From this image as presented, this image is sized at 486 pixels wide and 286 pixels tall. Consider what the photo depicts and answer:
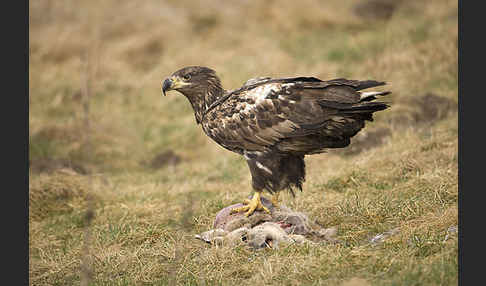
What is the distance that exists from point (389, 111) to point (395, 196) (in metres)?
4.24

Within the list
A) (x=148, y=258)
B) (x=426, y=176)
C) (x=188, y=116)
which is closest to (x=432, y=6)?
(x=188, y=116)

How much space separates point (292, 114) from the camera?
5594mm

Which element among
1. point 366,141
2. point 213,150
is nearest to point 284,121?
point 366,141

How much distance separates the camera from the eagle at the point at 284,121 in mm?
5496

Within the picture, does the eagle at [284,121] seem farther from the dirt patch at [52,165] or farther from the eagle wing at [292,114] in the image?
the dirt patch at [52,165]

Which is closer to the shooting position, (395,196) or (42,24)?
(395,196)

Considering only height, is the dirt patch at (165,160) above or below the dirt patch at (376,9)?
below

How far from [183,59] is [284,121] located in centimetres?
981

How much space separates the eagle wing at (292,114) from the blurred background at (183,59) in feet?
14.2

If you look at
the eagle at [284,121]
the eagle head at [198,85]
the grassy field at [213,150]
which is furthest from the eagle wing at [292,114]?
the grassy field at [213,150]

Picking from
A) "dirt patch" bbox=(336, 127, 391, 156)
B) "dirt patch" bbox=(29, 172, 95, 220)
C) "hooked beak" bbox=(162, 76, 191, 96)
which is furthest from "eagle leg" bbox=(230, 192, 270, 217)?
"dirt patch" bbox=(336, 127, 391, 156)

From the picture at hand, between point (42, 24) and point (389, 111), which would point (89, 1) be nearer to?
point (42, 24)

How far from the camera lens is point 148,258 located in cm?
561

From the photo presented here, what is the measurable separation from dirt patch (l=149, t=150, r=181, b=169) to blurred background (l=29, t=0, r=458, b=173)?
0.04m
